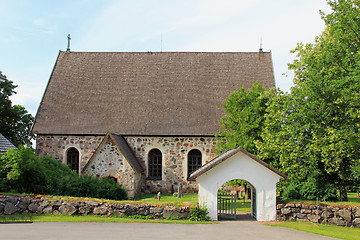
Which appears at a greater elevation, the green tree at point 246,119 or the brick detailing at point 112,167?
the green tree at point 246,119

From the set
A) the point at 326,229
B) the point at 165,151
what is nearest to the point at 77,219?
the point at 326,229

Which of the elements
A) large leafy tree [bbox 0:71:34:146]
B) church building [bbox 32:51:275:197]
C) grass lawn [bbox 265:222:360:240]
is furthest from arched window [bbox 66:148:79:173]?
grass lawn [bbox 265:222:360:240]

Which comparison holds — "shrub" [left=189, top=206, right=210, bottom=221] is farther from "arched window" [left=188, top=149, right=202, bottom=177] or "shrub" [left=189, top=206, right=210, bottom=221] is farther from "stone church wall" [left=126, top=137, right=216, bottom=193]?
"arched window" [left=188, top=149, right=202, bottom=177]

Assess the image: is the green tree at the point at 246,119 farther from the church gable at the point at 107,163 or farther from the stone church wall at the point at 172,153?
the church gable at the point at 107,163

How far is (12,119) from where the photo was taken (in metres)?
28.6

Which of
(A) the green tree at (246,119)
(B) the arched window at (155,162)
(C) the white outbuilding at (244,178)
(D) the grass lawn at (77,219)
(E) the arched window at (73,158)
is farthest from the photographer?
(E) the arched window at (73,158)

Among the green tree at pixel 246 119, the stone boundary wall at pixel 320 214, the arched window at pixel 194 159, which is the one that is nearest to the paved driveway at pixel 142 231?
the stone boundary wall at pixel 320 214

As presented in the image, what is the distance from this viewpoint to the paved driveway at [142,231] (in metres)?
10.4

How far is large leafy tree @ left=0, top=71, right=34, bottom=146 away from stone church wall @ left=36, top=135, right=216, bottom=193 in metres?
5.93

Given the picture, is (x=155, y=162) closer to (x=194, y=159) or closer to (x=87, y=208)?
(x=194, y=159)

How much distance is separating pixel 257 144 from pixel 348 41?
21.9 ft

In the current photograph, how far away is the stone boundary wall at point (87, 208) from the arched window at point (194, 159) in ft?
33.7

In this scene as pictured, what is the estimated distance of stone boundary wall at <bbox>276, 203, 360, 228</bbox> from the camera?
13.7 m

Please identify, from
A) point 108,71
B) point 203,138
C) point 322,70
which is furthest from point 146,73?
point 322,70
